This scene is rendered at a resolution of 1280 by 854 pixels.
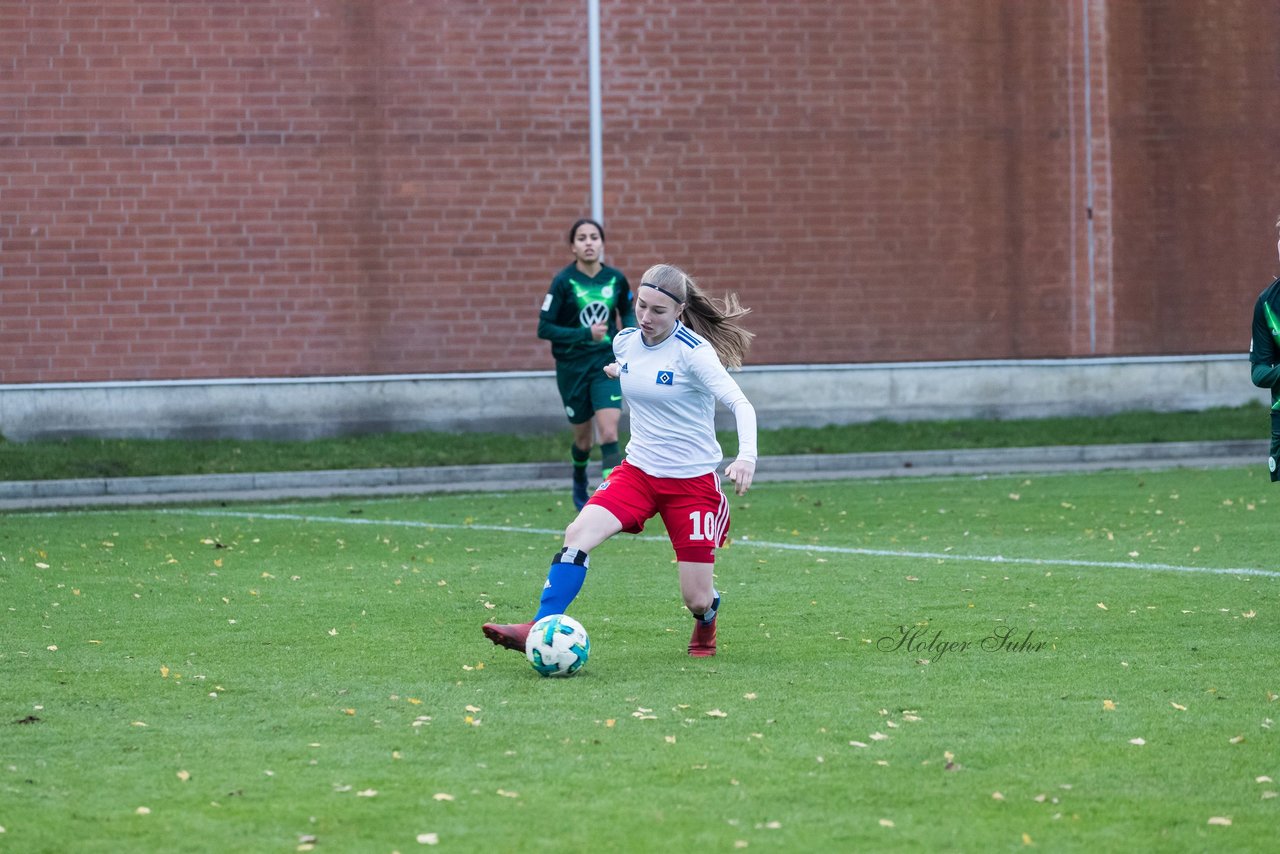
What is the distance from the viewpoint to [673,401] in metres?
7.89

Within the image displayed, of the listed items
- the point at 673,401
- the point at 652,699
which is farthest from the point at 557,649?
the point at 673,401

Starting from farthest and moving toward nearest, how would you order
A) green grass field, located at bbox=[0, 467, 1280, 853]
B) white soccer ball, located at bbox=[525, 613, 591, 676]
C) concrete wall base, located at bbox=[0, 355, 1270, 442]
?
concrete wall base, located at bbox=[0, 355, 1270, 442] → white soccer ball, located at bbox=[525, 613, 591, 676] → green grass field, located at bbox=[0, 467, 1280, 853]

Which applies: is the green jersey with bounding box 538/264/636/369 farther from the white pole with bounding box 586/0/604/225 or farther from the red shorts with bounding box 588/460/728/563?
the white pole with bounding box 586/0/604/225

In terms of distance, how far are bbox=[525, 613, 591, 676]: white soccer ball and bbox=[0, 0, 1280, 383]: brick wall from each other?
46.7 ft

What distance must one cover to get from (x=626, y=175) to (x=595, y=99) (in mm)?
997

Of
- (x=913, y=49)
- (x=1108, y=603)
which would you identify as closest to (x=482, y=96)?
(x=913, y=49)

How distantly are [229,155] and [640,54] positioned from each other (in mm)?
5135

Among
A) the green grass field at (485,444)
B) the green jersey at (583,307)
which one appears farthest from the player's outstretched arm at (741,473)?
the green grass field at (485,444)

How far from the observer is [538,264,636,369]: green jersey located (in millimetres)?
13812

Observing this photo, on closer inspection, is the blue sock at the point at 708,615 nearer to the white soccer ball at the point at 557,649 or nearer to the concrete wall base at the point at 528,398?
the white soccer ball at the point at 557,649

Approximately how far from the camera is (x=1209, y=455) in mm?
19469

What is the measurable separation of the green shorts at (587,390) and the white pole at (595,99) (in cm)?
754

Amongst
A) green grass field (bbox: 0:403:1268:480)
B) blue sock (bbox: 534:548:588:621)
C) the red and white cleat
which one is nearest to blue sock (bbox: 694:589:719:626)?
blue sock (bbox: 534:548:588:621)

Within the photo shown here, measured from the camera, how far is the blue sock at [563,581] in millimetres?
7605
